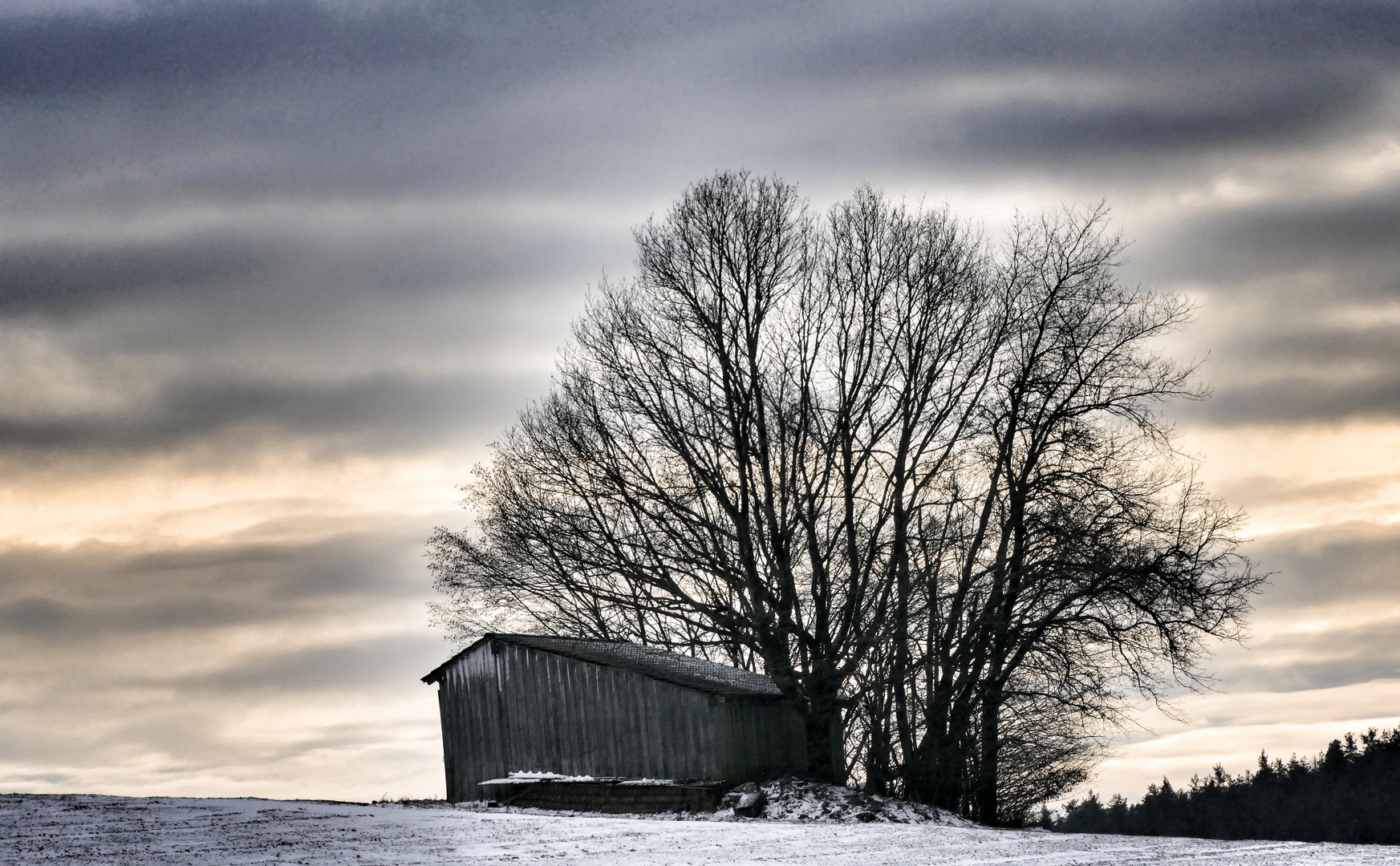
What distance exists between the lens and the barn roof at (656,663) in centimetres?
3000

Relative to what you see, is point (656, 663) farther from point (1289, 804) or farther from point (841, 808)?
point (1289, 804)

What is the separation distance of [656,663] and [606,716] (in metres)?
1.87

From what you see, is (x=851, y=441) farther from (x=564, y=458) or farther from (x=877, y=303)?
(x=564, y=458)

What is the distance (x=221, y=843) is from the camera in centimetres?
1511

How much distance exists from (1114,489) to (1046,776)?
900 centimetres

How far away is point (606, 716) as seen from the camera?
3053 centimetres

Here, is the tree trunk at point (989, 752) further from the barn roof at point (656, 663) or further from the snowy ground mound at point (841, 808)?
the barn roof at point (656, 663)

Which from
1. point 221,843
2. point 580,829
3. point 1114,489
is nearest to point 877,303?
point 1114,489

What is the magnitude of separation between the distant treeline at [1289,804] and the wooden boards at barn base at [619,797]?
29.5 m

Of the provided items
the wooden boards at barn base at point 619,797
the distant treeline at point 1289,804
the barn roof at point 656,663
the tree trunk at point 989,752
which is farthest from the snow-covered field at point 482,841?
the distant treeline at point 1289,804

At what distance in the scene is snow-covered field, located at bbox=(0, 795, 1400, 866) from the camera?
47.4 feet

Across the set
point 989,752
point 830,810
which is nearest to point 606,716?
point 830,810

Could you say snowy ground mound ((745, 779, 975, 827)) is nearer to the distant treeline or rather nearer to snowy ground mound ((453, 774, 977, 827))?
snowy ground mound ((453, 774, 977, 827))

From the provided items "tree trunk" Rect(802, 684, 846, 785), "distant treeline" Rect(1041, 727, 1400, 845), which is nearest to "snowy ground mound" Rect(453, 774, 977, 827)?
"tree trunk" Rect(802, 684, 846, 785)
